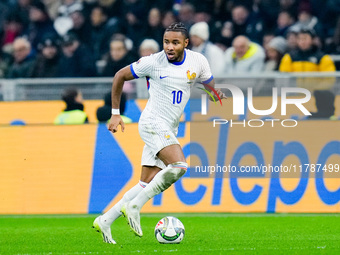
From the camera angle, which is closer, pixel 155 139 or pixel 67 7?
pixel 155 139

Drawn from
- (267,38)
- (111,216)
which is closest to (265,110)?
(267,38)

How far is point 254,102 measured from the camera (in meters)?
13.8

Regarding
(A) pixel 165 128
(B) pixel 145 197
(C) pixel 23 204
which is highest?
(A) pixel 165 128

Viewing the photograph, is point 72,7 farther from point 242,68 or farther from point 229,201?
point 229,201

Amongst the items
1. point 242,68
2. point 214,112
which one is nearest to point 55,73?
point 242,68

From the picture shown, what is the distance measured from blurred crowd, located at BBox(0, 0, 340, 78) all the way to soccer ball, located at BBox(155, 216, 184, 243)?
6.70m

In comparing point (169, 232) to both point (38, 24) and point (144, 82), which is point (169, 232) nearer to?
point (144, 82)

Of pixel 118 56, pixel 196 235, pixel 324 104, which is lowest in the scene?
pixel 196 235

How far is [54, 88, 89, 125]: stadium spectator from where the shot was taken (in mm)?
14117

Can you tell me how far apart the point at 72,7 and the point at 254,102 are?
7070 millimetres

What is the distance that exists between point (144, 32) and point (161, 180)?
32.0 ft

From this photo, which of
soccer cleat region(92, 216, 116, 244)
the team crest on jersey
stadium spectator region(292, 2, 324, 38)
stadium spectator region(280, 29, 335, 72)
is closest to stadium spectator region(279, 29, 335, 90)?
stadium spectator region(280, 29, 335, 72)

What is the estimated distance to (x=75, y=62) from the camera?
58.6 ft

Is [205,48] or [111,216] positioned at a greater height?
[205,48]
